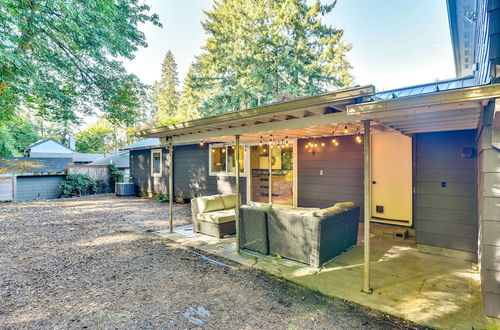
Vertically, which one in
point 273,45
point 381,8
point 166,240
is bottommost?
point 166,240

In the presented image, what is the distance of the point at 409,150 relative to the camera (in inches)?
212

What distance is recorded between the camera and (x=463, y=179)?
405cm

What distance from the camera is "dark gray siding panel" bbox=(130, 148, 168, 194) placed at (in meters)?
11.6

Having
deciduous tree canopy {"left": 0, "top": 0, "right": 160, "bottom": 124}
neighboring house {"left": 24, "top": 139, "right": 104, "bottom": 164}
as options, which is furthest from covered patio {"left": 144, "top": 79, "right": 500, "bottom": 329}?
neighboring house {"left": 24, "top": 139, "right": 104, "bottom": 164}

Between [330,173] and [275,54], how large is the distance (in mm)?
11943

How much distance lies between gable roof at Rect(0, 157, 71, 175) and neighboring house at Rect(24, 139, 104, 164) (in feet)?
38.9

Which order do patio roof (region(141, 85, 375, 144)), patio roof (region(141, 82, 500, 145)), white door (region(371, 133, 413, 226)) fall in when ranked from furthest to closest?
white door (region(371, 133, 413, 226)), patio roof (region(141, 85, 375, 144)), patio roof (region(141, 82, 500, 145))

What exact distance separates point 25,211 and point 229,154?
718 cm

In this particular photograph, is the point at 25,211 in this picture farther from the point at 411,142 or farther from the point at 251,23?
the point at 251,23

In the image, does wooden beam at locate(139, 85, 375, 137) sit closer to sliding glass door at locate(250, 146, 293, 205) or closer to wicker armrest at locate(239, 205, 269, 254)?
wicker armrest at locate(239, 205, 269, 254)

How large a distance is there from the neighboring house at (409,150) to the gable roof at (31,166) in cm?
1002

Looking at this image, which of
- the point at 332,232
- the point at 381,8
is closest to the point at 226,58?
the point at 381,8

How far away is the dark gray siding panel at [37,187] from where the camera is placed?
11.3 m

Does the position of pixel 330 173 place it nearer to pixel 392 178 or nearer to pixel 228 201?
pixel 392 178
